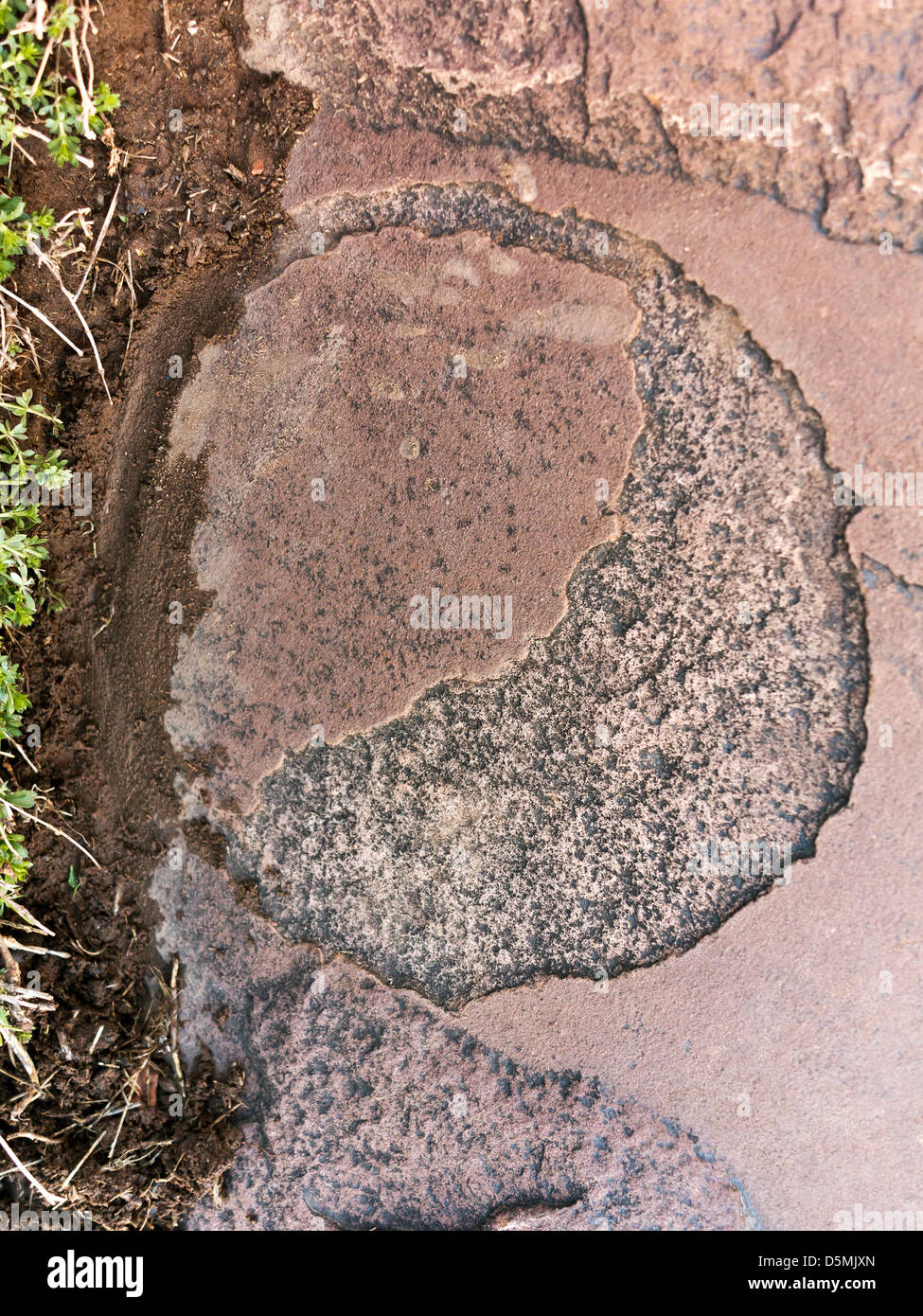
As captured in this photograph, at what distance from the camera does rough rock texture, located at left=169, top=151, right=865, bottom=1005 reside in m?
2.12

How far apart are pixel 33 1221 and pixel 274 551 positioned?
89.8 inches

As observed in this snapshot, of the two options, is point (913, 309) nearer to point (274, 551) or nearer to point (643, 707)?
point (643, 707)

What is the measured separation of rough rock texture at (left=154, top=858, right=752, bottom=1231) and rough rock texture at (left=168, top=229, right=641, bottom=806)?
588 mm

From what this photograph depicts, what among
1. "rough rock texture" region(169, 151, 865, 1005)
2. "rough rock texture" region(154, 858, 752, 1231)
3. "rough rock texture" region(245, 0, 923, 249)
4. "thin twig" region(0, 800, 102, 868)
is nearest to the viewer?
"rough rock texture" region(245, 0, 923, 249)

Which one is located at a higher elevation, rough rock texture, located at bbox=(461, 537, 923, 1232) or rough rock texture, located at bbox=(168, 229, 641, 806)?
rough rock texture, located at bbox=(168, 229, 641, 806)

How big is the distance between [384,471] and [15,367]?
1226 millimetres

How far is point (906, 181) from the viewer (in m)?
2.04

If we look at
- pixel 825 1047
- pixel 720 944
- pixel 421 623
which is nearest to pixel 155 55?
pixel 421 623

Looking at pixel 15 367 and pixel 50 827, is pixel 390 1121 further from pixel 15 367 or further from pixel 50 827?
pixel 15 367

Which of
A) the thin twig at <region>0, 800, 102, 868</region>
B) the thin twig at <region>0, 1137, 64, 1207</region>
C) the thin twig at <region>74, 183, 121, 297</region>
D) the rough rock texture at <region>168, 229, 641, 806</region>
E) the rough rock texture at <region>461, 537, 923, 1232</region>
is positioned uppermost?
the thin twig at <region>74, 183, 121, 297</region>

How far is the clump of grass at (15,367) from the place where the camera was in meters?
2.21

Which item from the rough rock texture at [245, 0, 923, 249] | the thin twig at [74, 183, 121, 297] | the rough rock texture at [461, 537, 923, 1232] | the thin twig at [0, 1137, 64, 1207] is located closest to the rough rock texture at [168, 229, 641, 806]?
the rough rock texture at [245, 0, 923, 249]

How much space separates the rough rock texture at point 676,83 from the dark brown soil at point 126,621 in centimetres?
40

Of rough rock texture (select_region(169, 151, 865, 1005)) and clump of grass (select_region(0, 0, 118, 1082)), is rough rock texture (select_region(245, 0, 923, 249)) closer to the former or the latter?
rough rock texture (select_region(169, 151, 865, 1005))
